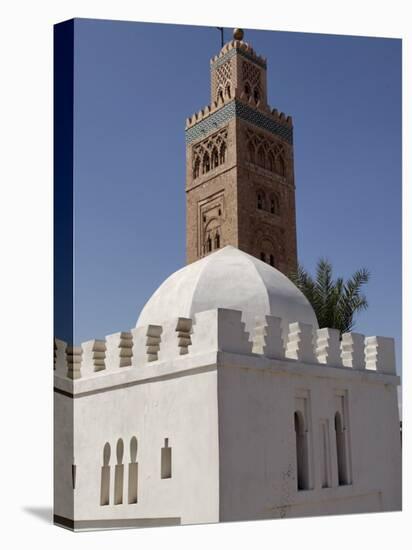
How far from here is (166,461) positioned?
829 cm

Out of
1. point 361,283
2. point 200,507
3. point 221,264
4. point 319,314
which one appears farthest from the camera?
point 319,314

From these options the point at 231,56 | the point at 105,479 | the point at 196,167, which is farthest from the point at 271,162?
the point at 105,479

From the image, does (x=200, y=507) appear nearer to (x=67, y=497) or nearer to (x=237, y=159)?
(x=67, y=497)

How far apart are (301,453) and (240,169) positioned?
50.8 feet

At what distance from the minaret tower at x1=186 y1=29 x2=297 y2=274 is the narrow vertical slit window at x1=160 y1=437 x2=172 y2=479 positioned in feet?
49.5

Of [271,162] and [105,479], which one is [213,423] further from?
[271,162]

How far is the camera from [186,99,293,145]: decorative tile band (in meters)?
22.9

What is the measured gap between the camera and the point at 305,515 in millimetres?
8617

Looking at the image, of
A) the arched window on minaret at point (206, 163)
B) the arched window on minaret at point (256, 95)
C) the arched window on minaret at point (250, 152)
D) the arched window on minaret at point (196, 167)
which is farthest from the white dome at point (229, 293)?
the arched window on minaret at point (196, 167)

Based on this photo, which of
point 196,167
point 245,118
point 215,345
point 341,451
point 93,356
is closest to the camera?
point 215,345

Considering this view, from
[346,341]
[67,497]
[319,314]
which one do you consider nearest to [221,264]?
[346,341]

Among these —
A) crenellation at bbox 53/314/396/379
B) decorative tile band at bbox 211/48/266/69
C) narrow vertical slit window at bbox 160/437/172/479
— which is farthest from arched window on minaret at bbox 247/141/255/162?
narrow vertical slit window at bbox 160/437/172/479

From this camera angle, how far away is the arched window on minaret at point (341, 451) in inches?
364

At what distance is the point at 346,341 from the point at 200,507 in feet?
9.58
